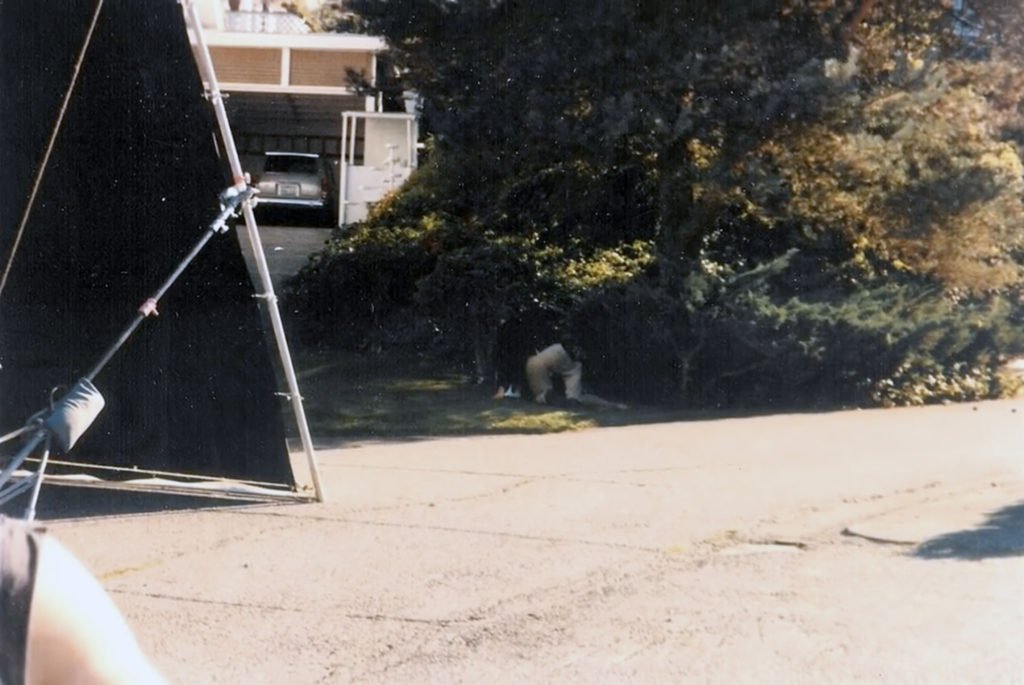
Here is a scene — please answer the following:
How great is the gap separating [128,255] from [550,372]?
5150 mm

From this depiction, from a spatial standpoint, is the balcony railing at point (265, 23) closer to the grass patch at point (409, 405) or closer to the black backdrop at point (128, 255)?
the grass patch at point (409, 405)

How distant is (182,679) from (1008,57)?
11.5 metres

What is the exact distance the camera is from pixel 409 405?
39.4 ft

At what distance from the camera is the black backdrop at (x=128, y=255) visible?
7621 millimetres

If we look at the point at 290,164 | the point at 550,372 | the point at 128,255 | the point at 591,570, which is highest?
the point at 128,255

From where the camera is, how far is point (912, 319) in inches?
528

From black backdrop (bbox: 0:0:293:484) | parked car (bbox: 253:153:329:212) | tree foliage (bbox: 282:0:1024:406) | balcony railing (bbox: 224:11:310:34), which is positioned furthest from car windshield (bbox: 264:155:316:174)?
black backdrop (bbox: 0:0:293:484)

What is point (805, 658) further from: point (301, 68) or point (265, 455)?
point (301, 68)

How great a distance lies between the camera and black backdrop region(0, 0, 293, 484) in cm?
762

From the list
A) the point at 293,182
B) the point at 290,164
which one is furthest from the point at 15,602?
the point at 290,164

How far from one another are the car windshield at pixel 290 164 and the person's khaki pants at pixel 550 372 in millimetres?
12550

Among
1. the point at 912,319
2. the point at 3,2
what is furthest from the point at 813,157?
the point at 3,2

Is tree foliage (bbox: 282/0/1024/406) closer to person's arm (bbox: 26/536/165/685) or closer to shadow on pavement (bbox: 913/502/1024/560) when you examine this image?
shadow on pavement (bbox: 913/502/1024/560)

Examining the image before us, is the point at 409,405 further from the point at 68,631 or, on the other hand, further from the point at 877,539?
the point at 68,631
